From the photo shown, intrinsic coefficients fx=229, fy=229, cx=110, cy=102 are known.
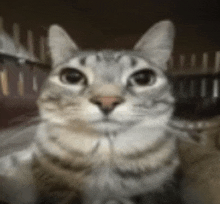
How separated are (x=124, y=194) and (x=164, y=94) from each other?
0.75 feet

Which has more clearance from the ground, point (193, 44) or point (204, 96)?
point (193, 44)

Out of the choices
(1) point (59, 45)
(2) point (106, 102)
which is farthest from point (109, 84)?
(1) point (59, 45)

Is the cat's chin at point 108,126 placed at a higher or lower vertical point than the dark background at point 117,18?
lower

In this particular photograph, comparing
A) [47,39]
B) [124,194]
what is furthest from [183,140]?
[47,39]

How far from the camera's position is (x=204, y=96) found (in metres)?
0.50

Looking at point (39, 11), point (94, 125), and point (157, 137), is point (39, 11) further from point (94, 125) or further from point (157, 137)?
point (157, 137)

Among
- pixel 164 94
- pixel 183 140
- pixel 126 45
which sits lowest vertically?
pixel 183 140

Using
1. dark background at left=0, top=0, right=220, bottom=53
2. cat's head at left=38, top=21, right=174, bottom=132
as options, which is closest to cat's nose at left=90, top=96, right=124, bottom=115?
cat's head at left=38, top=21, right=174, bottom=132

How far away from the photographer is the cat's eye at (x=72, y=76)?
475 millimetres

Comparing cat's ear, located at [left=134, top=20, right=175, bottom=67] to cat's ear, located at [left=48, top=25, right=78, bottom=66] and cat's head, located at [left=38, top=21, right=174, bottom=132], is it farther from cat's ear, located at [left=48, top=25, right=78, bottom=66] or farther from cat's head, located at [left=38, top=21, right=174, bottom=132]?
cat's ear, located at [left=48, top=25, right=78, bottom=66]

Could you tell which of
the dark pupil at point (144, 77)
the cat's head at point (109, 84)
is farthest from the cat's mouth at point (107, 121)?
the dark pupil at point (144, 77)

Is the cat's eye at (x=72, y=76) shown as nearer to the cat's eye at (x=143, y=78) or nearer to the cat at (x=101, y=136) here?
the cat at (x=101, y=136)

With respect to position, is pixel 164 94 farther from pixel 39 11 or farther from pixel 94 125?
pixel 39 11

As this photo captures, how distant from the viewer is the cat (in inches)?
18.2
